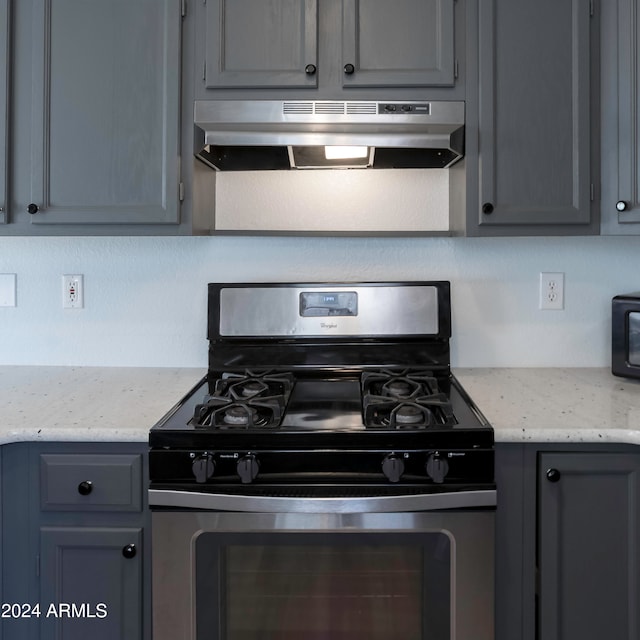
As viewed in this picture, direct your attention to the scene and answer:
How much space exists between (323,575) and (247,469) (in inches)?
11.1

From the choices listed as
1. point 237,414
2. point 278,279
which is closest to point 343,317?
point 278,279

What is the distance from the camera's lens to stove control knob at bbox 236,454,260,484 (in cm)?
115

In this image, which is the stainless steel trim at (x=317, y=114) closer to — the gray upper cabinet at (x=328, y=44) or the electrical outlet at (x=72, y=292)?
the gray upper cabinet at (x=328, y=44)

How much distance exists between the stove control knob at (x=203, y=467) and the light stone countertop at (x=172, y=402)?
0.14 metres

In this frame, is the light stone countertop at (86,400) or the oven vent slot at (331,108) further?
the oven vent slot at (331,108)

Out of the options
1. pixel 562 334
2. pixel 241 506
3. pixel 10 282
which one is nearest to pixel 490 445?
pixel 241 506

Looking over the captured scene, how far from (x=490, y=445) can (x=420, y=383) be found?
38cm

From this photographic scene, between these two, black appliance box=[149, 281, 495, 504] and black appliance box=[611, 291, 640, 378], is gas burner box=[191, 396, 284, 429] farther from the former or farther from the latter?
black appliance box=[611, 291, 640, 378]

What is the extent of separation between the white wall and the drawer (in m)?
0.66

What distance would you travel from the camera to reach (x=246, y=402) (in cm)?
136

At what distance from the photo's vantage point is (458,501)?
3.79 feet

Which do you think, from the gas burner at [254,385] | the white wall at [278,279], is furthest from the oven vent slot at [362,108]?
the gas burner at [254,385]

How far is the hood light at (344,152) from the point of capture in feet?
5.37

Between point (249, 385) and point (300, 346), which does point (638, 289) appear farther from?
point (249, 385)
